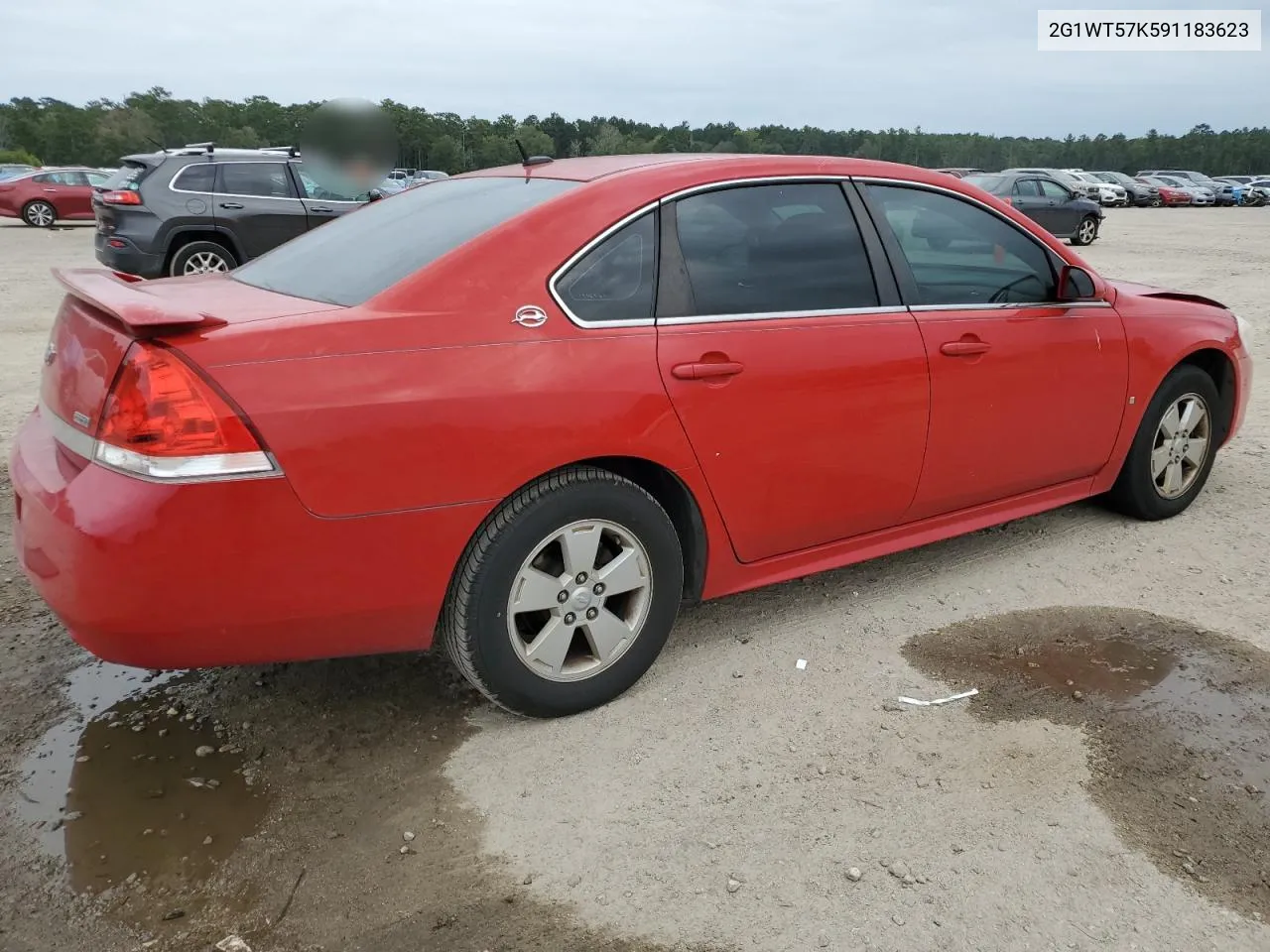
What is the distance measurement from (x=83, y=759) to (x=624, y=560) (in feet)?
5.33

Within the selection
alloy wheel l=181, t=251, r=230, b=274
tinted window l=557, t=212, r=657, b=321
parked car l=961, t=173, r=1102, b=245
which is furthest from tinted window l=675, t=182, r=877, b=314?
parked car l=961, t=173, r=1102, b=245

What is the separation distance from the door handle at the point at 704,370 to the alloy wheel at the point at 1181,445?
98.6 inches

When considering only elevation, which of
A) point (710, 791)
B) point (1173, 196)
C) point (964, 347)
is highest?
point (1173, 196)

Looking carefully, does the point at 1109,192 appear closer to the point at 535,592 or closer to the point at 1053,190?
the point at 1053,190

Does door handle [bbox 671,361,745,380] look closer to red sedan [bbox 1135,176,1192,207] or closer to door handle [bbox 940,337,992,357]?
door handle [bbox 940,337,992,357]

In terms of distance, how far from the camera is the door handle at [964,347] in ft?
11.8

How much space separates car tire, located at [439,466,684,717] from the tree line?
1.64 meters

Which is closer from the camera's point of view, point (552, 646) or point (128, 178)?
point (552, 646)

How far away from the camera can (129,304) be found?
252cm

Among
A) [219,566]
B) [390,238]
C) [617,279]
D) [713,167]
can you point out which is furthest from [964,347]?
[219,566]

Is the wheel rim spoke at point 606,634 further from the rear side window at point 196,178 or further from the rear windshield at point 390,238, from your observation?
the rear side window at point 196,178

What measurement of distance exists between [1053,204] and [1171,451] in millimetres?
19022

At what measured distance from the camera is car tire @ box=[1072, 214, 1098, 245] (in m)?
21.4

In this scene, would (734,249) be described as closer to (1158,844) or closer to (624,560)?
(624,560)
